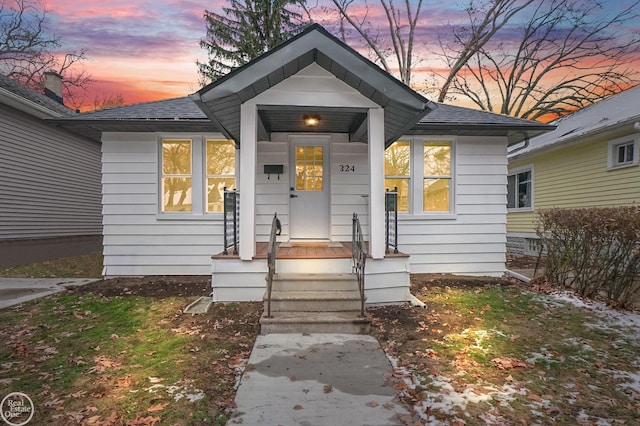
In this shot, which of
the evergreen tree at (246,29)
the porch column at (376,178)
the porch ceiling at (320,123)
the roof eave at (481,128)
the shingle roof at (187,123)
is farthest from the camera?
the evergreen tree at (246,29)

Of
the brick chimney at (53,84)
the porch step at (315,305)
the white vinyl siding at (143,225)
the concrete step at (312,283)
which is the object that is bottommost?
the porch step at (315,305)

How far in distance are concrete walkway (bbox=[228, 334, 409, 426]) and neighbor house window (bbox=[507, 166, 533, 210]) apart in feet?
37.0

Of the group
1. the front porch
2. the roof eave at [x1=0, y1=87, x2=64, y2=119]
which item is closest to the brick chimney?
the roof eave at [x1=0, y1=87, x2=64, y2=119]

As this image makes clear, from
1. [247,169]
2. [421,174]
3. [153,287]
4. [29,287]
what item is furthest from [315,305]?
[29,287]

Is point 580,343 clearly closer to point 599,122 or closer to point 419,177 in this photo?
point 419,177

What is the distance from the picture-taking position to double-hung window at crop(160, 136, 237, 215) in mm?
7410

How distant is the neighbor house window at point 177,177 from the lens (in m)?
7.46

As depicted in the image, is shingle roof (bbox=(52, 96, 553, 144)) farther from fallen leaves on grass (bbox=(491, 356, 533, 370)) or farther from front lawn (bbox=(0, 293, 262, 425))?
fallen leaves on grass (bbox=(491, 356, 533, 370))

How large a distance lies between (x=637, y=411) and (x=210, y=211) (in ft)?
23.1

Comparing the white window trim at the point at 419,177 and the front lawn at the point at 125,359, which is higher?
the white window trim at the point at 419,177

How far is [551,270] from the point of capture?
6.48 meters

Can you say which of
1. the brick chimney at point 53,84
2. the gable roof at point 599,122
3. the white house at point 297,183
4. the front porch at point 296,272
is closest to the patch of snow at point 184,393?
the front porch at point 296,272

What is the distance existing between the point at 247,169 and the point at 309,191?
2632 mm

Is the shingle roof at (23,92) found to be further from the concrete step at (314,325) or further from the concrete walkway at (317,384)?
the concrete walkway at (317,384)
